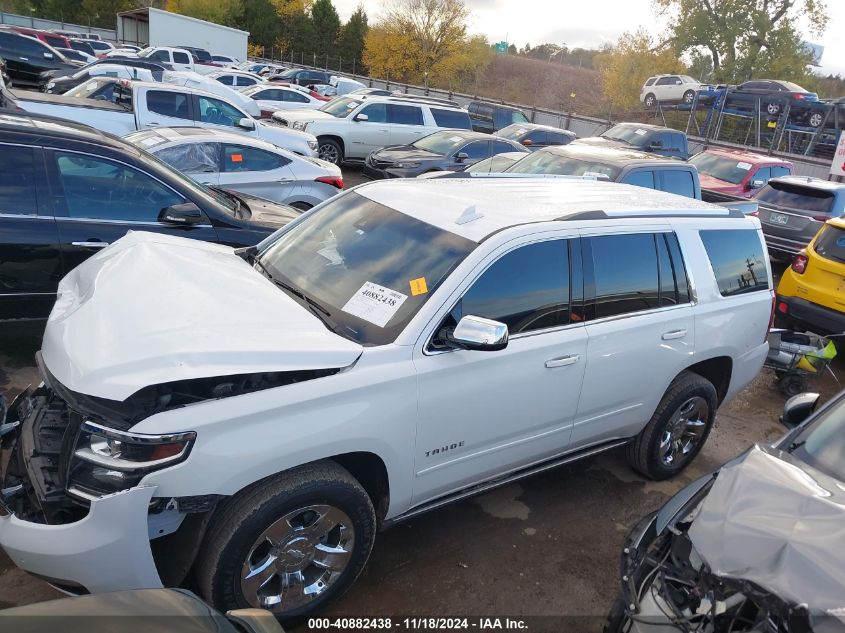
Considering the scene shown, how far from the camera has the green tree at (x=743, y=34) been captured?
37719 mm

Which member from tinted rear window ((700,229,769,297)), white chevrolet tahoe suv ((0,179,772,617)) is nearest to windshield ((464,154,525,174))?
tinted rear window ((700,229,769,297))

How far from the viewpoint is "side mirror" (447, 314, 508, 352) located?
2.74 metres

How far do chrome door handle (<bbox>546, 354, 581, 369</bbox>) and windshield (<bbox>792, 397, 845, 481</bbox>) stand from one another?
1.12 metres

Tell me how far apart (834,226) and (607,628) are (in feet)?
20.3

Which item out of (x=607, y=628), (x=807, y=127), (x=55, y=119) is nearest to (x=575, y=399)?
(x=607, y=628)

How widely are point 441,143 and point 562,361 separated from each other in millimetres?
10484

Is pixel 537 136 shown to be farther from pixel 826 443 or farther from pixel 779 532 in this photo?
pixel 779 532

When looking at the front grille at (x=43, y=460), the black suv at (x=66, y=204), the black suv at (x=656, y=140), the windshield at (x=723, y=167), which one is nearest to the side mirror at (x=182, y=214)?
the black suv at (x=66, y=204)

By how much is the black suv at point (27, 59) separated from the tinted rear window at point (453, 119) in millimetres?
13563

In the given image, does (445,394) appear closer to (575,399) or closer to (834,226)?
(575,399)

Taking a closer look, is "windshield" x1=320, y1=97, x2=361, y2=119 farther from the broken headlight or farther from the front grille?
the broken headlight

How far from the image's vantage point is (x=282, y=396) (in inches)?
99.2

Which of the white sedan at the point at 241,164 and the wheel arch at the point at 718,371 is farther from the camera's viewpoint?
the white sedan at the point at 241,164

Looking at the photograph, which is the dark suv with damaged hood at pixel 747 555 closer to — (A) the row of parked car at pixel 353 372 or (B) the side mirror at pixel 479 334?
(A) the row of parked car at pixel 353 372
